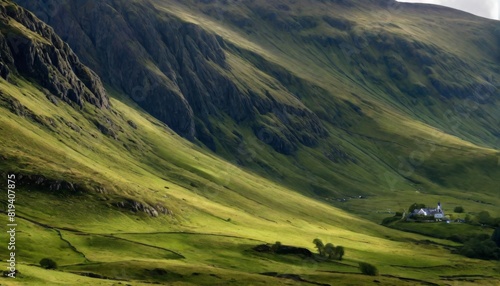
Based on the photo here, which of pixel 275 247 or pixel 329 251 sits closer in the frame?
pixel 275 247

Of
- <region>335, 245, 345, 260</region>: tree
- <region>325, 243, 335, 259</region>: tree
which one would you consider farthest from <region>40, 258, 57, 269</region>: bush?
<region>335, 245, 345, 260</region>: tree

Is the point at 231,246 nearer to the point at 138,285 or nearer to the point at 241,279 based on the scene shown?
the point at 241,279

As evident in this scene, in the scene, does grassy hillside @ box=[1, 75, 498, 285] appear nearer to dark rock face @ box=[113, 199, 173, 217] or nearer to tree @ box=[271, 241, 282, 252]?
dark rock face @ box=[113, 199, 173, 217]

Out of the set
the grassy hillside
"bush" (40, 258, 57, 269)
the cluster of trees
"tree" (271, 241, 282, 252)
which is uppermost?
the cluster of trees

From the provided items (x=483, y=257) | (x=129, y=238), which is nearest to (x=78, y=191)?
(x=129, y=238)

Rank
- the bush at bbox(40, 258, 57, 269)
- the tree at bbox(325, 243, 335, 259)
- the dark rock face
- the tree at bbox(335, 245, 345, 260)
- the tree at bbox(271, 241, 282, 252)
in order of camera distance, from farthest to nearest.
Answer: the dark rock face < the tree at bbox(335, 245, 345, 260) < the tree at bbox(325, 243, 335, 259) < the tree at bbox(271, 241, 282, 252) < the bush at bbox(40, 258, 57, 269)

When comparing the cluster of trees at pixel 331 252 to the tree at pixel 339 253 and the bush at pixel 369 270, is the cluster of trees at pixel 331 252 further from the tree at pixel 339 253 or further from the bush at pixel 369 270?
the bush at pixel 369 270

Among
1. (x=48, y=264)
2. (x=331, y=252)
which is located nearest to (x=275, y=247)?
(x=331, y=252)

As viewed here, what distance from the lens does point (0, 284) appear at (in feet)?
300

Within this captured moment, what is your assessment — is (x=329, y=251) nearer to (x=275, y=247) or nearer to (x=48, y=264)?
(x=275, y=247)

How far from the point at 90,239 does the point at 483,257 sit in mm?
125984

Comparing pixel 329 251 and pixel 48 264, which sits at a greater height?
pixel 329 251

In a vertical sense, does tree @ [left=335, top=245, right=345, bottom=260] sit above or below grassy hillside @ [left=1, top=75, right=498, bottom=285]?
above

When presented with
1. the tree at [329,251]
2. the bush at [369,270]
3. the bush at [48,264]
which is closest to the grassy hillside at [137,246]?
the bush at [48,264]
